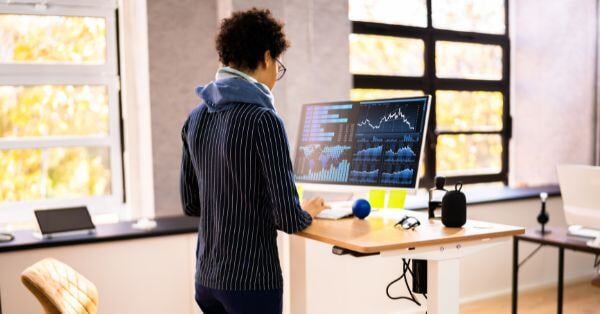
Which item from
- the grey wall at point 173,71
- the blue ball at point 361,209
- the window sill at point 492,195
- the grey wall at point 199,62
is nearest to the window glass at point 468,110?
the window sill at point 492,195

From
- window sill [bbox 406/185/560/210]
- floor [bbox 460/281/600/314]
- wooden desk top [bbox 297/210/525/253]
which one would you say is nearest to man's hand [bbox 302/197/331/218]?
wooden desk top [bbox 297/210/525/253]

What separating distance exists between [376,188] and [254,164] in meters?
0.80

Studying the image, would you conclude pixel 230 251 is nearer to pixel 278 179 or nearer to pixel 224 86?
pixel 278 179

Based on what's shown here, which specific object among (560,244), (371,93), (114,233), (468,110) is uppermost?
(371,93)

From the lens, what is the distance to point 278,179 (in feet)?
5.33

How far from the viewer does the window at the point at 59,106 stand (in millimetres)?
3043

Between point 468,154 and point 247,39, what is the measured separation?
309cm

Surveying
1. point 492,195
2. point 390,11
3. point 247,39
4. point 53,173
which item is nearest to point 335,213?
point 247,39

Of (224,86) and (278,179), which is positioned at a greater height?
(224,86)

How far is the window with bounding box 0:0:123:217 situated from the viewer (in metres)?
3.04

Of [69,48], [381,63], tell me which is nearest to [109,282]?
[69,48]

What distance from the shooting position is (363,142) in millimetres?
2395

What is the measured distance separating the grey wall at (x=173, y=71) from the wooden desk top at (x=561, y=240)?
192 centimetres

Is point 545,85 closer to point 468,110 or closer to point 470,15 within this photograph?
point 468,110
